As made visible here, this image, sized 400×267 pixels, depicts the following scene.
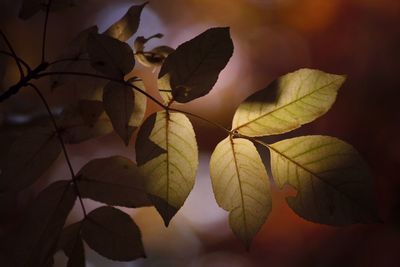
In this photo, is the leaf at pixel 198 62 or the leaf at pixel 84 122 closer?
the leaf at pixel 198 62

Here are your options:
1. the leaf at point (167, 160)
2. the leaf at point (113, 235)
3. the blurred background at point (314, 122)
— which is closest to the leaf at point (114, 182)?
the leaf at point (113, 235)

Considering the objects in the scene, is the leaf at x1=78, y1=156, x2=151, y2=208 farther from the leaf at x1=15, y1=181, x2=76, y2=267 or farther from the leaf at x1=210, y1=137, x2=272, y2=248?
the leaf at x1=210, y1=137, x2=272, y2=248

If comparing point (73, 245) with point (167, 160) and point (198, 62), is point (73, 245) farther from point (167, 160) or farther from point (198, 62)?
point (198, 62)

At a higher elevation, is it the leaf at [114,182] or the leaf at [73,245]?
the leaf at [114,182]

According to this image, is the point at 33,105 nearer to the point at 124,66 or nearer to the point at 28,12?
the point at 28,12

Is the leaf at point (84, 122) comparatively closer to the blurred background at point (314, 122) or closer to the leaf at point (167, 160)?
the leaf at point (167, 160)
